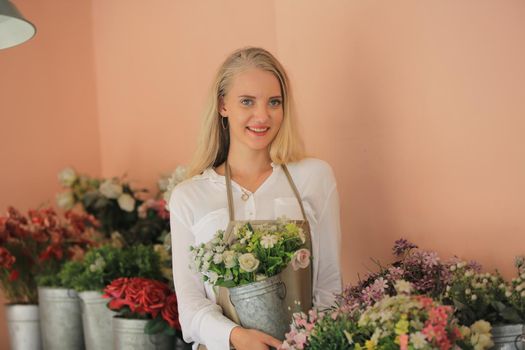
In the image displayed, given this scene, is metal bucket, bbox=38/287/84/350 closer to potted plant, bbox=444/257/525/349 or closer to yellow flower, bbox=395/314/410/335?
potted plant, bbox=444/257/525/349

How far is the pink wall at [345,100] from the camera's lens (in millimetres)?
1895

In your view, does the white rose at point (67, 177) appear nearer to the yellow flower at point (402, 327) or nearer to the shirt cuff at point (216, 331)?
the shirt cuff at point (216, 331)

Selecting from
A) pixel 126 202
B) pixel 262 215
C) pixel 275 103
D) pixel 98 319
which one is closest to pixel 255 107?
pixel 275 103

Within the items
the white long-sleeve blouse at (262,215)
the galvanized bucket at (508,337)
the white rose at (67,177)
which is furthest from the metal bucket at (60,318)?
the galvanized bucket at (508,337)

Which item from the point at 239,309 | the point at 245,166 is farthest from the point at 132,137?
the point at 239,309

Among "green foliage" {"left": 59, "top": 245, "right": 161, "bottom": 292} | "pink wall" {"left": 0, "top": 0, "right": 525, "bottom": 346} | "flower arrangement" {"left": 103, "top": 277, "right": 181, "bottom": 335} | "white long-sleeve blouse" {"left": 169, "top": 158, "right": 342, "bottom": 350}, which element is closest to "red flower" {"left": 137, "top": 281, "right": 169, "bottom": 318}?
"flower arrangement" {"left": 103, "top": 277, "right": 181, "bottom": 335}

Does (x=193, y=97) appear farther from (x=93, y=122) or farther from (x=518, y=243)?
(x=518, y=243)

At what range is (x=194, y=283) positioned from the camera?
2.09 metres

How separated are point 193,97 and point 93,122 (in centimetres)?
85

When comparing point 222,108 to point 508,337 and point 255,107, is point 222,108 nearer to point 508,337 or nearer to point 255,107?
point 255,107

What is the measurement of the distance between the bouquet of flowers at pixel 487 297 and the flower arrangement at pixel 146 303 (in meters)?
1.06

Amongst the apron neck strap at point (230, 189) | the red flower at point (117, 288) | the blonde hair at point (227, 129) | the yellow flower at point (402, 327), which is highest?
the blonde hair at point (227, 129)

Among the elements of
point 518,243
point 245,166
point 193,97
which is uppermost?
point 193,97

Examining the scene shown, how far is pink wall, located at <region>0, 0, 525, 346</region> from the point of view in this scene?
189 centimetres
